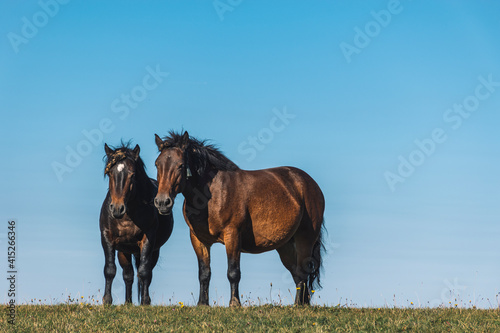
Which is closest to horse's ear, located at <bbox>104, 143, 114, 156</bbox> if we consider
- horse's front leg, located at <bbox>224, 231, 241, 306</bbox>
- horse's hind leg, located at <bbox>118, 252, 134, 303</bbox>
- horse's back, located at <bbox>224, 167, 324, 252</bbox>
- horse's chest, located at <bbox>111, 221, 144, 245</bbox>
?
horse's chest, located at <bbox>111, 221, 144, 245</bbox>

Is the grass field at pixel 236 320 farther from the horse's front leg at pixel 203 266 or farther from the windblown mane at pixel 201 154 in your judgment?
the windblown mane at pixel 201 154

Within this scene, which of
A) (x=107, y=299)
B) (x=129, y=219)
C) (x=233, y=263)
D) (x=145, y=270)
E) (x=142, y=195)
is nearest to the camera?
(x=233, y=263)

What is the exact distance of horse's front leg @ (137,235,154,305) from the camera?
1280 cm

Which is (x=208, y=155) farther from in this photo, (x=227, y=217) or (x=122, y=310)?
(x=122, y=310)


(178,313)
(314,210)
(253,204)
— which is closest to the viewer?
(178,313)

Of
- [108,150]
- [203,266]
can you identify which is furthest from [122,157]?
[203,266]

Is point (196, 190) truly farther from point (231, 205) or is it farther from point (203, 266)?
point (203, 266)

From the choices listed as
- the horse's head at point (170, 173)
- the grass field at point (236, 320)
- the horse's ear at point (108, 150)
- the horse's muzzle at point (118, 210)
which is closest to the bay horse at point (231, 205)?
the horse's head at point (170, 173)

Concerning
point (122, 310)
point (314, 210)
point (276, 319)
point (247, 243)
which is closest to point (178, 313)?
point (122, 310)

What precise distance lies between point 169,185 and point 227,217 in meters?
1.37

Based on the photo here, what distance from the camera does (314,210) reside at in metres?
14.4

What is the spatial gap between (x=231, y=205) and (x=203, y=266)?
4.36 ft

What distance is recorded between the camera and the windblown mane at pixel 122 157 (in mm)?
12602

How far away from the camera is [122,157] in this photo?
41.7ft
